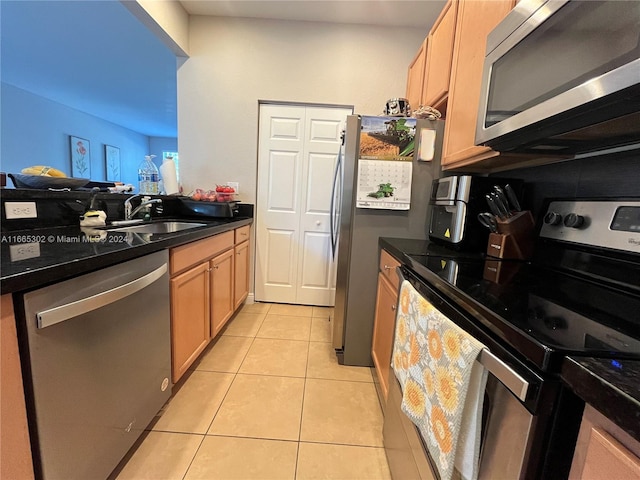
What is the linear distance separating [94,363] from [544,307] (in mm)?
1271

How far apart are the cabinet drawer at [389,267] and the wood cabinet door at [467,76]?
0.63m

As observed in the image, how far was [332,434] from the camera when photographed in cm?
136

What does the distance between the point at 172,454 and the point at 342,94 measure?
2.86m

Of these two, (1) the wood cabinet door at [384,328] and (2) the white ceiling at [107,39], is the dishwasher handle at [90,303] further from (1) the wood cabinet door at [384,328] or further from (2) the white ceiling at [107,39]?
(2) the white ceiling at [107,39]

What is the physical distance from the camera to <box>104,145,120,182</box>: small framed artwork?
660 centimetres

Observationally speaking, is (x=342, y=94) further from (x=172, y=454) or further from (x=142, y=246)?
(x=172, y=454)

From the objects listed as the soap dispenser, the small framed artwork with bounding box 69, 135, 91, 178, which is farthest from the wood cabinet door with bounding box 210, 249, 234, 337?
the small framed artwork with bounding box 69, 135, 91, 178

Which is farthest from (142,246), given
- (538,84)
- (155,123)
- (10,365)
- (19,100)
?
(155,123)

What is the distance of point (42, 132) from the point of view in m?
4.95

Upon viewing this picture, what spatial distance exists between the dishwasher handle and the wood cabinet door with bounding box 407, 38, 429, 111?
7.17 feet

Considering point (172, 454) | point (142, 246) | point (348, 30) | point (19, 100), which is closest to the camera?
point (142, 246)

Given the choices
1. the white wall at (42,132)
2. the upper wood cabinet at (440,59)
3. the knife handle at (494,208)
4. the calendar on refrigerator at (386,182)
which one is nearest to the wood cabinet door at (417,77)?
the upper wood cabinet at (440,59)

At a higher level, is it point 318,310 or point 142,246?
point 142,246

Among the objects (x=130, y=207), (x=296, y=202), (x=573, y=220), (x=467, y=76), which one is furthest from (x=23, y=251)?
(x=296, y=202)
